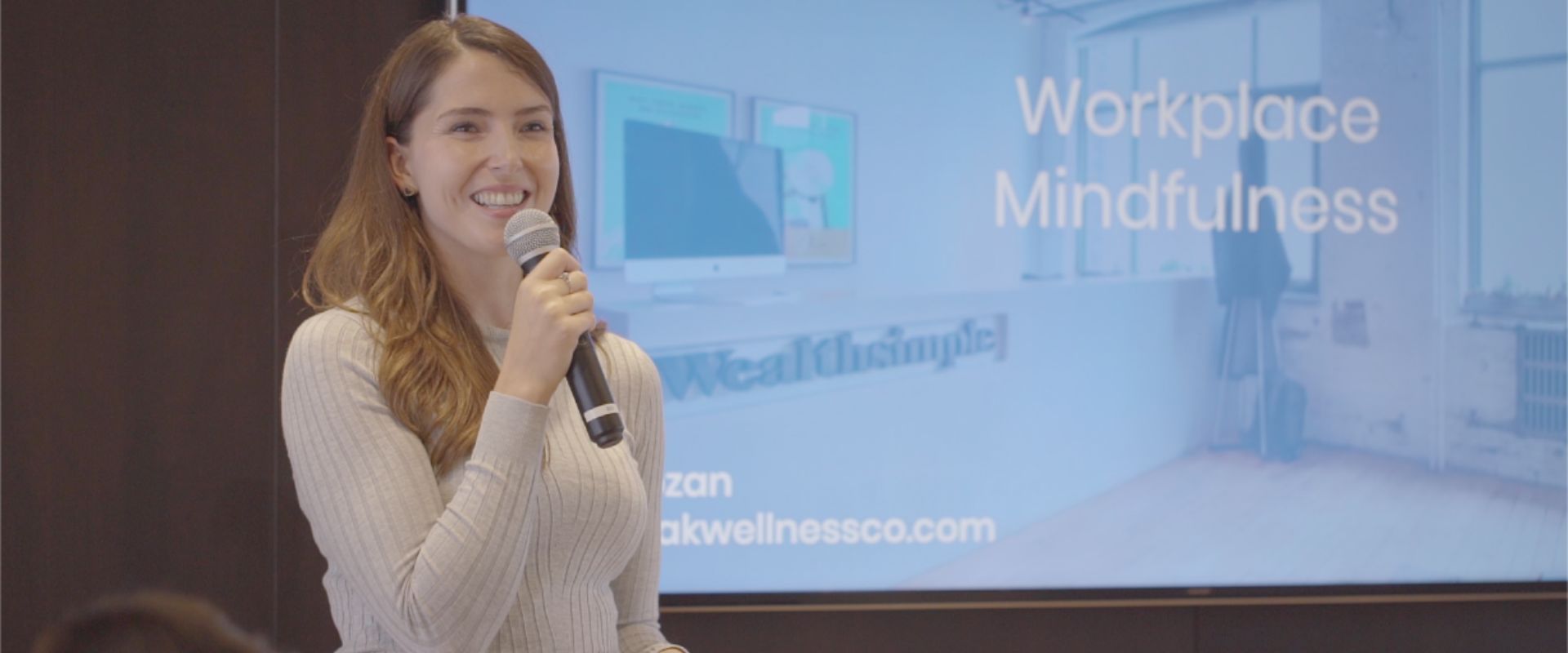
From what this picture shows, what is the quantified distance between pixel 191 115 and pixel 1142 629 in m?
2.69

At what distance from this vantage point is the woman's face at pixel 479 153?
1471mm

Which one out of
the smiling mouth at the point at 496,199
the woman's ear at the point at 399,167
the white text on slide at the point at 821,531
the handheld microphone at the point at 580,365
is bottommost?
the white text on slide at the point at 821,531

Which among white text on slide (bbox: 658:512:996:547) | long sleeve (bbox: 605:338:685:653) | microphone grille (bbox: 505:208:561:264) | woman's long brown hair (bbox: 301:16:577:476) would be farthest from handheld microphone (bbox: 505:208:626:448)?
white text on slide (bbox: 658:512:996:547)

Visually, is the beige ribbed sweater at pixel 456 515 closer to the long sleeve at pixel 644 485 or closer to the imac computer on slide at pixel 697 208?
the long sleeve at pixel 644 485

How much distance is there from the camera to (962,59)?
10.6 feet

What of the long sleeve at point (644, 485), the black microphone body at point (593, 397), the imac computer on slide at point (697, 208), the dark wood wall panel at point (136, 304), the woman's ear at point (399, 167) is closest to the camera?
the black microphone body at point (593, 397)

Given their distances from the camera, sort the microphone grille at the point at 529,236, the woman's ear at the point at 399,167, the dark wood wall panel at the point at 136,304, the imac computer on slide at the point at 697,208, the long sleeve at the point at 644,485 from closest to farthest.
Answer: the microphone grille at the point at 529,236
the woman's ear at the point at 399,167
the long sleeve at the point at 644,485
the dark wood wall panel at the point at 136,304
the imac computer on slide at the point at 697,208

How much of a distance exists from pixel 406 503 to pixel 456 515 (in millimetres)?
65

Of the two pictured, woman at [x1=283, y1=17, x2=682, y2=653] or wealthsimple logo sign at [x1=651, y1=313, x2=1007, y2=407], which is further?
wealthsimple logo sign at [x1=651, y1=313, x2=1007, y2=407]

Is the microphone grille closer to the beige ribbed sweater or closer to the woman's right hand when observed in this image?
the woman's right hand

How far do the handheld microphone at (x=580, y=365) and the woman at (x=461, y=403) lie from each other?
0.08ft

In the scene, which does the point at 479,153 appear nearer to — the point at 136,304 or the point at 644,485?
the point at 644,485

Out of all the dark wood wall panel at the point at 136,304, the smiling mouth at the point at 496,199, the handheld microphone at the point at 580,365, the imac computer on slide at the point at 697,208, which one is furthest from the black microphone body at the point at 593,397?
the dark wood wall panel at the point at 136,304

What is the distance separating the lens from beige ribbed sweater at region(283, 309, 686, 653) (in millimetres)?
1299
